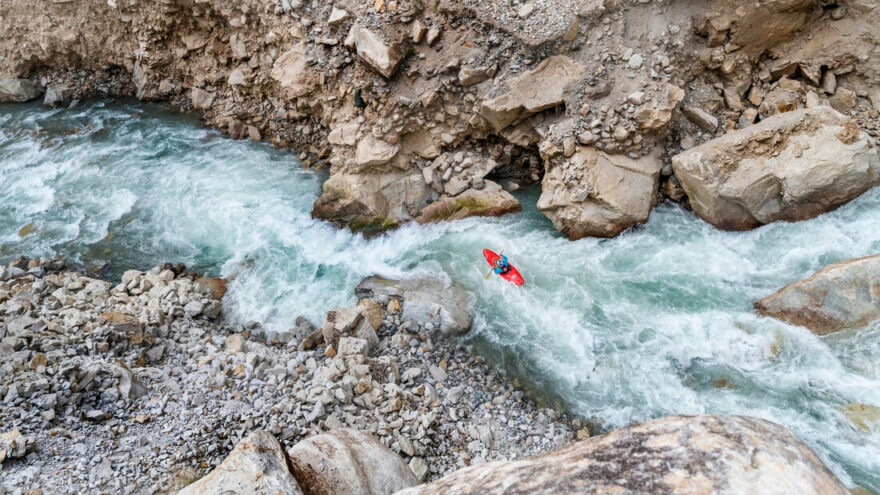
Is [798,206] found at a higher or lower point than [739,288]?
higher

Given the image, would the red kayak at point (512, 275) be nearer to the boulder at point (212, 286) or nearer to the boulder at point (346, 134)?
the boulder at point (346, 134)

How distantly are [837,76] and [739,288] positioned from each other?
5.60m

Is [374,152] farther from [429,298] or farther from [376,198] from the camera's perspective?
[429,298]

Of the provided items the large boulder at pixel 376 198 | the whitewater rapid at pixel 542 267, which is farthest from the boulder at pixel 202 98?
the large boulder at pixel 376 198

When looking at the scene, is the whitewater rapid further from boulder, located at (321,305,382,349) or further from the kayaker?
boulder, located at (321,305,382,349)

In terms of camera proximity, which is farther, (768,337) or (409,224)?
(409,224)

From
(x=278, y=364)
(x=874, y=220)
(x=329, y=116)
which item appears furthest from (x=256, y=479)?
(x=874, y=220)

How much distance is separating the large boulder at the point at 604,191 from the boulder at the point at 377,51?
4.38 meters

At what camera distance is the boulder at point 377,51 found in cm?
1205

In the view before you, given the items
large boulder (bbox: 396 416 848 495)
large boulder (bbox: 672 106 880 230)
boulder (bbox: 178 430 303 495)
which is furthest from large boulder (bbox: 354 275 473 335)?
large boulder (bbox: 396 416 848 495)

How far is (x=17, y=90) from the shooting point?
61.6 ft

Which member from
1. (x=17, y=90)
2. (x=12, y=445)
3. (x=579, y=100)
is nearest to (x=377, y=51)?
(x=579, y=100)

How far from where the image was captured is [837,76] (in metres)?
11.8

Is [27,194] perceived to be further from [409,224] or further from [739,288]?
[739,288]
